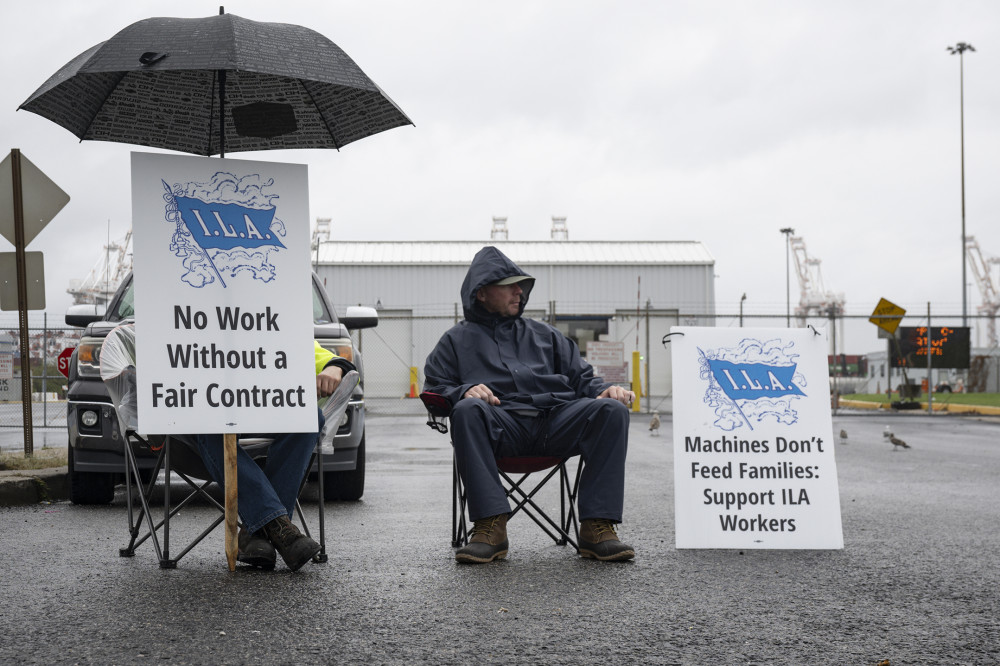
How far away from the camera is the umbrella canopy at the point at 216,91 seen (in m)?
3.83

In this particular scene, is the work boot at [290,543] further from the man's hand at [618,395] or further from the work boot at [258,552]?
the man's hand at [618,395]

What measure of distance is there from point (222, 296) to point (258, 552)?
3.28 feet

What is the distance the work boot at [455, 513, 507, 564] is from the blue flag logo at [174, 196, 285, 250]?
1.41m

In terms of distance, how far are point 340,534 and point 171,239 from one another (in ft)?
5.91

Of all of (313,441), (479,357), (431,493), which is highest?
(479,357)

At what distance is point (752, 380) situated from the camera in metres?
4.95

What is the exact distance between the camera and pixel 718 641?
297 centimetres

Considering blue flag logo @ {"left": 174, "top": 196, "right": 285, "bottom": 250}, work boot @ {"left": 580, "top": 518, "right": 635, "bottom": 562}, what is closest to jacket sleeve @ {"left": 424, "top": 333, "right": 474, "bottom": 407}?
work boot @ {"left": 580, "top": 518, "right": 635, "bottom": 562}

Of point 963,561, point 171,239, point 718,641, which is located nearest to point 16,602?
point 171,239

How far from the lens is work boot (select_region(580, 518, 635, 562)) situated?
4.29 meters

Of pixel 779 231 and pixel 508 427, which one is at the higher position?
pixel 779 231

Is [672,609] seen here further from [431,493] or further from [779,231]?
[779,231]

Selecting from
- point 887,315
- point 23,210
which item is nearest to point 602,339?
point 887,315

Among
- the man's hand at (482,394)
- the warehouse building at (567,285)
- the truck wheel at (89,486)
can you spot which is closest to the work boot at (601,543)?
the man's hand at (482,394)
